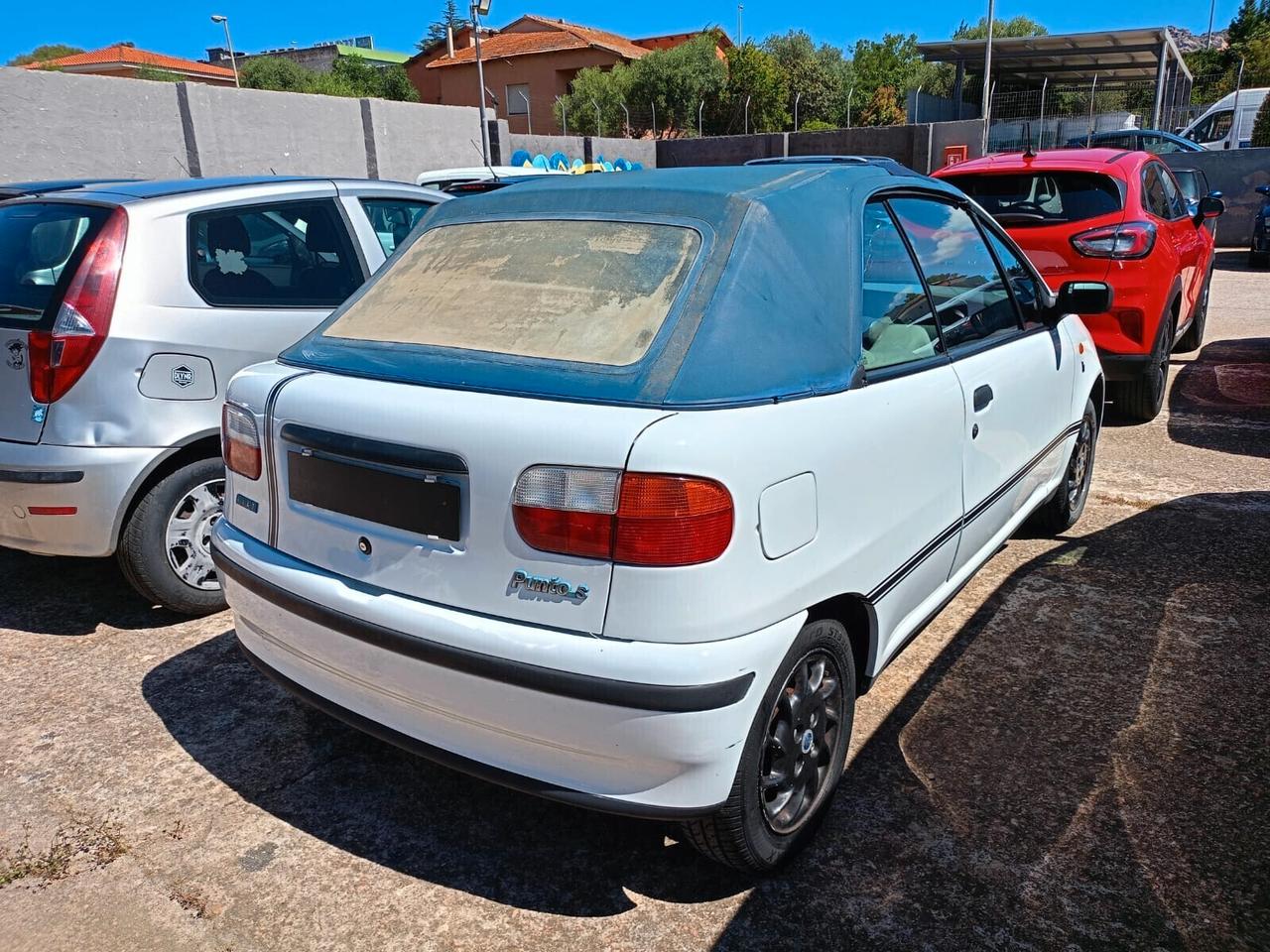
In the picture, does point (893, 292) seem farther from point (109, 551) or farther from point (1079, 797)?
point (109, 551)

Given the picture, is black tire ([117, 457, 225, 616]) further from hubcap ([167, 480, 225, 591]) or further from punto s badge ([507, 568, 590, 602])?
punto s badge ([507, 568, 590, 602])

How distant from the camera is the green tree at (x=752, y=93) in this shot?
51.4m

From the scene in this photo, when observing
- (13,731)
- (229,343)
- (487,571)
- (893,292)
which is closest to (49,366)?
(229,343)

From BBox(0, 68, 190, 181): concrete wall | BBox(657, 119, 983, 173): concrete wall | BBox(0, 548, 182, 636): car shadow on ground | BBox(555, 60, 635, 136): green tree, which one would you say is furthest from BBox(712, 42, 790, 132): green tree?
BBox(0, 548, 182, 636): car shadow on ground

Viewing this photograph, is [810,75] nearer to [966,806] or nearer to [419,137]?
[419,137]

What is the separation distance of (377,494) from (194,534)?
2.01 meters

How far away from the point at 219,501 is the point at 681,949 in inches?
105

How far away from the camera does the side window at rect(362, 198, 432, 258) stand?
4801 mm

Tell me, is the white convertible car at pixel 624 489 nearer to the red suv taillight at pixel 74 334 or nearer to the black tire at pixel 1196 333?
the red suv taillight at pixel 74 334

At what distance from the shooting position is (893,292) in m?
2.91

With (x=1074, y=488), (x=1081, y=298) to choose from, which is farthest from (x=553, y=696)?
(x=1074, y=488)

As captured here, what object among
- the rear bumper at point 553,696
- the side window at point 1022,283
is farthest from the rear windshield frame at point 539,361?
the side window at point 1022,283

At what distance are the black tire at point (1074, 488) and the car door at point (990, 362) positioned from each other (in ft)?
1.56

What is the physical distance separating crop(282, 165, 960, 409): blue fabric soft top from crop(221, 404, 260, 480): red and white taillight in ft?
0.70
